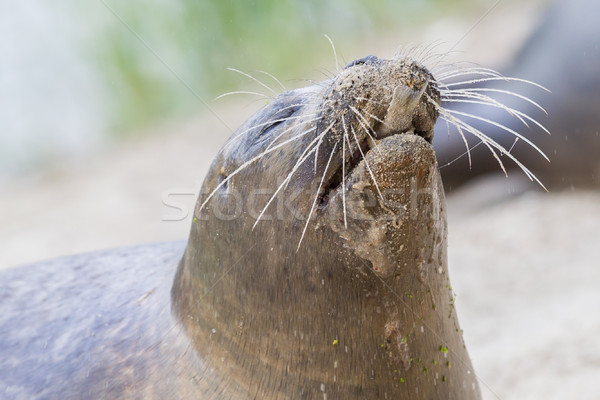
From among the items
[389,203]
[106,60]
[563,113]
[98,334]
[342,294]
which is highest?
[106,60]

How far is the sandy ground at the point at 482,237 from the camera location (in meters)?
3.31

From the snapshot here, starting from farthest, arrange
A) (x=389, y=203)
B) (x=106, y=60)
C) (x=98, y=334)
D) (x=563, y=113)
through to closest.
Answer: (x=106, y=60) < (x=563, y=113) < (x=98, y=334) < (x=389, y=203)

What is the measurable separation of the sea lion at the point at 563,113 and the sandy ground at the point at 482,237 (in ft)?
0.70

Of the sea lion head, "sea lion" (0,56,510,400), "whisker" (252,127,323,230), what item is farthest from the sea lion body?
"whisker" (252,127,323,230)

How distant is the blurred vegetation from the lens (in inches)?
326

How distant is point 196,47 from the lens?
8422 millimetres

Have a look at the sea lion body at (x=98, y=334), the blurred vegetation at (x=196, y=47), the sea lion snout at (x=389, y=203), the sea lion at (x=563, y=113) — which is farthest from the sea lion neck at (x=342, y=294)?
the blurred vegetation at (x=196, y=47)

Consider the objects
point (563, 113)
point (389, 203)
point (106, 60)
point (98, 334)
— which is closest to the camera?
point (389, 203)

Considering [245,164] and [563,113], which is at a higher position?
[563,113]

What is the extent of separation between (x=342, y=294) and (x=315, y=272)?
0.09 metres

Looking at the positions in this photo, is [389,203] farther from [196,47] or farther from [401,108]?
[196,47]

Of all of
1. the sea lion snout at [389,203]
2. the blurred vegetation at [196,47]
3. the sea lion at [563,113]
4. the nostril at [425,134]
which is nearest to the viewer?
the sea lion snout at [389,203]

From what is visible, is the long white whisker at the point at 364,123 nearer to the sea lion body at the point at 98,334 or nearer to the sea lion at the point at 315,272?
the sea lion at the point at 315,272

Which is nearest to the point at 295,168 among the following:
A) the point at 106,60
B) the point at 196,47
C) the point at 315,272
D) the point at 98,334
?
the point at 315,272
